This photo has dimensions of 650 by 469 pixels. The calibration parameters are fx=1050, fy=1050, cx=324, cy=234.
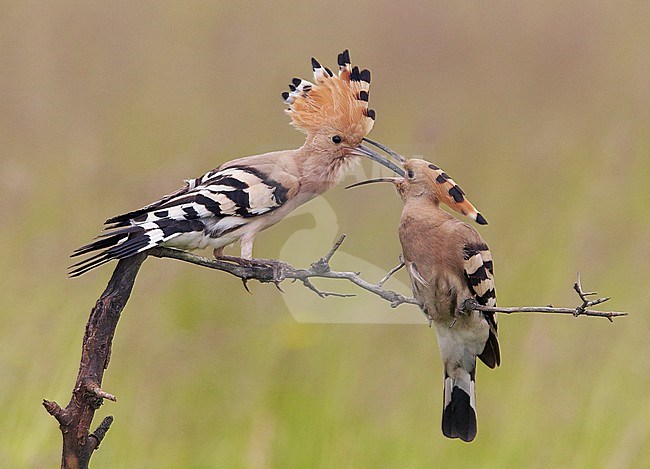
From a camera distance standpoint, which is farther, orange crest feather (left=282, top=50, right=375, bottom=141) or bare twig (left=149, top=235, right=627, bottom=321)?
orange crest feather (left=282, top=50, right=375, bottom=141)

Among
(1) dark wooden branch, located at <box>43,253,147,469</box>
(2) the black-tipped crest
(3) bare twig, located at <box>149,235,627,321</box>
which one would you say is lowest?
(1) dark wooden branch, located at <box>43,253,147,469</box>

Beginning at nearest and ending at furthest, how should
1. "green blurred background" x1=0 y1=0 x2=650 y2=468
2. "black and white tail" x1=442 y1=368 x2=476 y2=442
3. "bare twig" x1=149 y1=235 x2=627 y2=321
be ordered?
"bare twig" x1=149 y1=235 x2=627 y2=321, "black and white tail" x1=442 y1=368 x2=476 y2=442, "green blurred background" x1=0 y1=0 x2=650 y2=468

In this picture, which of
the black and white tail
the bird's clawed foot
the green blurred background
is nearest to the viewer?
the bird's clawed foot

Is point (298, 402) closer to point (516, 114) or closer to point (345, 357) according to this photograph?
point (345, 357)

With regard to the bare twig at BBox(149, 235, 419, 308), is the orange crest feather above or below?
above

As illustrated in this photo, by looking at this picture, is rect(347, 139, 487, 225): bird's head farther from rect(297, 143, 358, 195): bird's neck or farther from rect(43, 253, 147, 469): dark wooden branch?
rect(43, 253, 147, 469): dark wooden branch

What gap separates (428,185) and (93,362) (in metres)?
0.41

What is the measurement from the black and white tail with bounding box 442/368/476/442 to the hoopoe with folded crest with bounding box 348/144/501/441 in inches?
2.4

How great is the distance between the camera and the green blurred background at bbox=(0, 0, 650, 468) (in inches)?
75.7

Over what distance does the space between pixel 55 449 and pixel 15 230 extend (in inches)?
19.8

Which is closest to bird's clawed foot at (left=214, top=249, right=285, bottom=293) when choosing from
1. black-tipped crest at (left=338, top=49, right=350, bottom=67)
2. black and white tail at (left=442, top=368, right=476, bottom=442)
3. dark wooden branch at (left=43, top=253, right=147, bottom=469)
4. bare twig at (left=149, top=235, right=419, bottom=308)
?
bare twig at (left=149, top=235, right=419, bottom=308)

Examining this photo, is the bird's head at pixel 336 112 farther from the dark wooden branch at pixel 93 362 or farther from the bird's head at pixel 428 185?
the dark wooden branch at pixel 93 362

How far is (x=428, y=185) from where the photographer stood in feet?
3.84

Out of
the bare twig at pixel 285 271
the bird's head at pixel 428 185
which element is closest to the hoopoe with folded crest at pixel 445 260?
the bird's head at pixel 428 185
